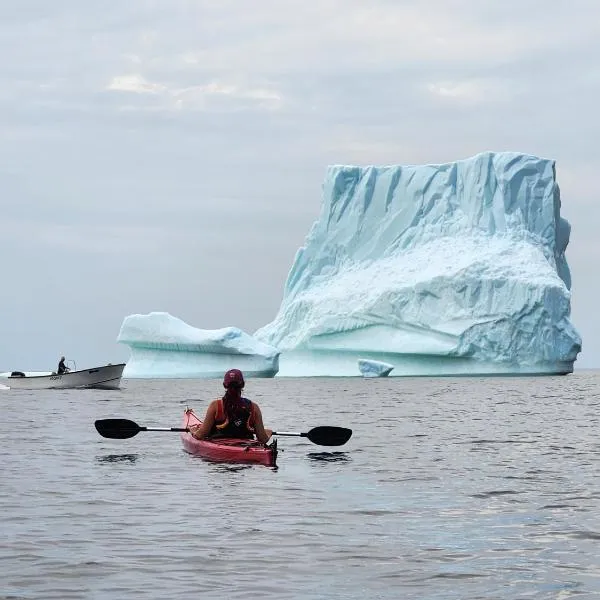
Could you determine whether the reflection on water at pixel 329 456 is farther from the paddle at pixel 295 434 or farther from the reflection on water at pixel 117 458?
the reflection on water at pixel 117 458

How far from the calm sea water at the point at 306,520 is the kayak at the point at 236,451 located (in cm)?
21

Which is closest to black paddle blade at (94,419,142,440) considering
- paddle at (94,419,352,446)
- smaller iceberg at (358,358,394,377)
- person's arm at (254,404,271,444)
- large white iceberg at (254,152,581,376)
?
paddle at (94,419,352,446)

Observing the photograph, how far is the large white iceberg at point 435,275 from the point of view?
5184cm

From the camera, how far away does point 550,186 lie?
5581cm

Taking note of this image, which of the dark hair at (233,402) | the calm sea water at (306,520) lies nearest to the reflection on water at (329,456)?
the calm sea water at (306,520)

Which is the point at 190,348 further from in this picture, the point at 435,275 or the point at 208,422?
the point at 208,422

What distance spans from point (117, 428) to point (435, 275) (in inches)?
1501

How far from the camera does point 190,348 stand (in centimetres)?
5134

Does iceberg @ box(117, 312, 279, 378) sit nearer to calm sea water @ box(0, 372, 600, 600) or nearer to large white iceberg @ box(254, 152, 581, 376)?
large white iceberg @ box(254, 152, 581, 376)

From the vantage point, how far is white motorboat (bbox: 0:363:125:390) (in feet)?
137

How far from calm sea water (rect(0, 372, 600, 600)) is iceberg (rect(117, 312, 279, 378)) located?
3153 cm

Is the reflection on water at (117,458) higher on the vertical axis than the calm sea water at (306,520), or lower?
higher

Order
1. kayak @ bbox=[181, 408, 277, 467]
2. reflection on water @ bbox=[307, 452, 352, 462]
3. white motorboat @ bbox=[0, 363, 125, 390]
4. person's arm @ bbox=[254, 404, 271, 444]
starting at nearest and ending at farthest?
kayak @ bbox=[181, 408, 277, 467]
person's arm @ bbox=[254, 404, 271, 444]
reflection on water @ bbox=[307, 452, 352, 462]
white motorboat @ bbox=[0, 363, 125, 390]

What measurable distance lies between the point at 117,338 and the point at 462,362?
56.4 feet
